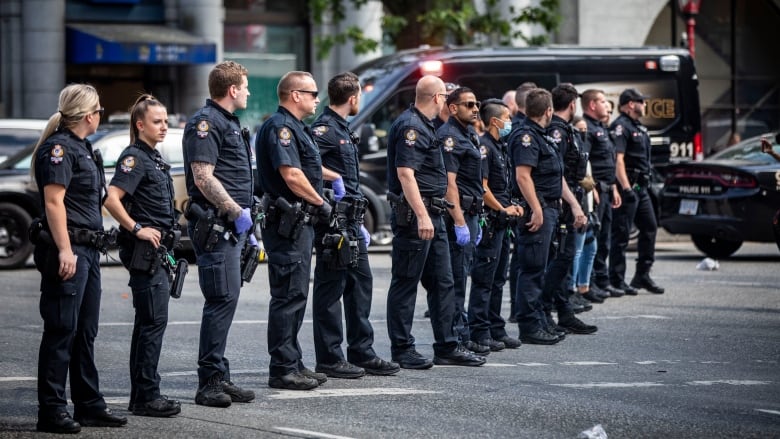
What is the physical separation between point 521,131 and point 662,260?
23.8 ft

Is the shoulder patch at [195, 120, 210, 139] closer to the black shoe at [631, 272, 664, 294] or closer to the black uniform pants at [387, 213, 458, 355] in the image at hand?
the black uniform pants at [387, 213, 458, 355]

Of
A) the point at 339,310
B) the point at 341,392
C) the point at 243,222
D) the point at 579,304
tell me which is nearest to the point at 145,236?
the point at 243,222

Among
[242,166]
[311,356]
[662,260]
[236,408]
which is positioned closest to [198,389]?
[236,408]

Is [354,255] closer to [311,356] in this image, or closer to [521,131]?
[311,356]

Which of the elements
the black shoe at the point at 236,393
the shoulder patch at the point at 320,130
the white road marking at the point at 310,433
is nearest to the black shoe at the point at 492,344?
the shoulder patch at the point at 320,130

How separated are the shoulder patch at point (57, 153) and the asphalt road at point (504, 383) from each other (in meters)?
1.36

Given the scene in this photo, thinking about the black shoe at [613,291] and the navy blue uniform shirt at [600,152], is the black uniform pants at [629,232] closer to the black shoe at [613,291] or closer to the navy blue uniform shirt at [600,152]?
the black shoe at [613,291]

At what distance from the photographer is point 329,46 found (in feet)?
85.1

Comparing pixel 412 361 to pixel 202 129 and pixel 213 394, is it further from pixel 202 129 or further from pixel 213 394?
pixel 202 129

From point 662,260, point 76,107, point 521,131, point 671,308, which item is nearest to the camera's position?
point 76,107

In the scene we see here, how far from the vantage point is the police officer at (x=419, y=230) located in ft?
31.9

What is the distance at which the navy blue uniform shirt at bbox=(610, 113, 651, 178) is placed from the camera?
→ 47.0 feet

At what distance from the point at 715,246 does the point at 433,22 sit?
792 centimetres

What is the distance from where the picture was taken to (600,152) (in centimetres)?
1382
